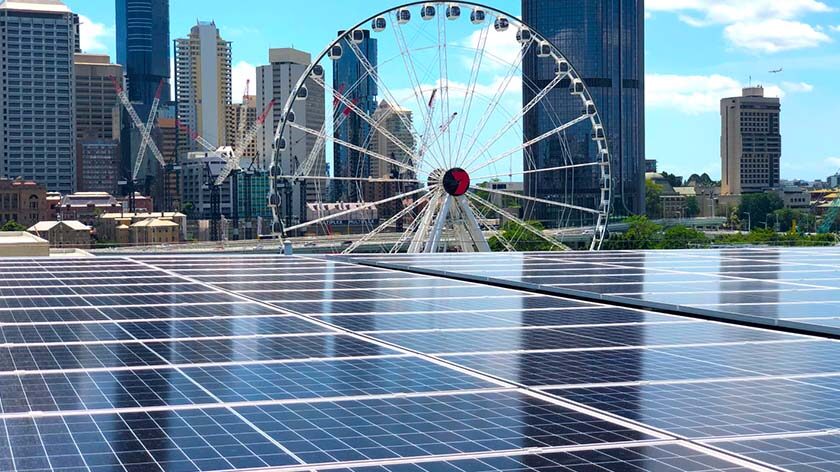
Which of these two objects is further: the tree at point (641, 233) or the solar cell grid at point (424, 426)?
the tree at point (641, 233)

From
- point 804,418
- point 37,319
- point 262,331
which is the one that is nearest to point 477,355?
point 262,331

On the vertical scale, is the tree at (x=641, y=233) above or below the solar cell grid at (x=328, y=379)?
above

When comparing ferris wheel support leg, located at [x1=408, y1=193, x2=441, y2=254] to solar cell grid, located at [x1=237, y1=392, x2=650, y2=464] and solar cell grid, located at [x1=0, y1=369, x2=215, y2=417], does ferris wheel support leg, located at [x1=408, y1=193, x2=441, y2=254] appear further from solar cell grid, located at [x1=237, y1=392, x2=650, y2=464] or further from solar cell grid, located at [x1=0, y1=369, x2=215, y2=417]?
solar cell grid, located at [x1=237, y1=392, x2=650, y2=464]

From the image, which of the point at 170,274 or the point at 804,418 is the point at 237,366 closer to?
the point at 804,418

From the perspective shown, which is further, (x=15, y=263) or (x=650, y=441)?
(x=15, y=263)

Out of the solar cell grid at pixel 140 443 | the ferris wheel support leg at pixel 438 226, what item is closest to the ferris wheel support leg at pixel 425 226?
the ferris wheel support leg at pixel 438 226

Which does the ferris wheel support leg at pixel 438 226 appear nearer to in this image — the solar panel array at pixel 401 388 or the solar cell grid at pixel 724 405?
the solar panel array at pixel 401 388

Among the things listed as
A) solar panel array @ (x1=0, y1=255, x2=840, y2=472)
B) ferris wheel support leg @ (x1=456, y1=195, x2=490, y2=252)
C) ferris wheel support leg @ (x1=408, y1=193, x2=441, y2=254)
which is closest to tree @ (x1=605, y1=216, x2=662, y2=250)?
ferris wheel support leg @ (x1=456, y1=195, x2=490, y2=252)
